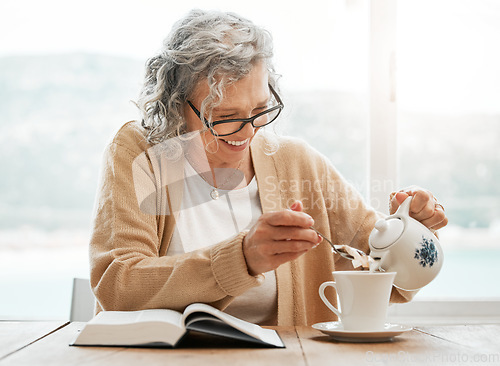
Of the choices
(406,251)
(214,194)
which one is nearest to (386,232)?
(406,251)

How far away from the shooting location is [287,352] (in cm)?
88

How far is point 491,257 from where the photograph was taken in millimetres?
2342

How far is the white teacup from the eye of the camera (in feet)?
3.22

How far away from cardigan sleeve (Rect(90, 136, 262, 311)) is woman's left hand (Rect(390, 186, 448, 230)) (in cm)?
44

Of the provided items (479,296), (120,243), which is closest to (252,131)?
(120,243)

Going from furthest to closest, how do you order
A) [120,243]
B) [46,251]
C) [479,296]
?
[46,251], [479,296], [120,243]

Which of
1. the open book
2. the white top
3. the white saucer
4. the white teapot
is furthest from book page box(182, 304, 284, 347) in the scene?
the white top

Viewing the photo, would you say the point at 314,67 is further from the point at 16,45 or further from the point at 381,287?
the point at 381,287

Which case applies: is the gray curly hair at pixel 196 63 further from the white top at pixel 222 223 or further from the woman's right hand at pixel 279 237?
the woman's right hand at pixel 279 237

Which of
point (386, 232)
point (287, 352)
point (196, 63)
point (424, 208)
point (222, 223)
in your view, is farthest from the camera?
point (222, 223)

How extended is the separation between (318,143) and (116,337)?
1.55 m

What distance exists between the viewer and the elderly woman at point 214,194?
3.63 ft

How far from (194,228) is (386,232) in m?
0.57

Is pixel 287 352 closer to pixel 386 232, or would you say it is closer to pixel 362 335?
pixel 362 335
